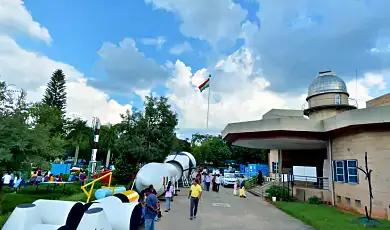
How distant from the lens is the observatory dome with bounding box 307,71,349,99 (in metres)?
22.0

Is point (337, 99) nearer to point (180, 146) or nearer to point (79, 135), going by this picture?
point (180, 146)

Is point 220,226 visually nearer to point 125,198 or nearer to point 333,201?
point 125,198

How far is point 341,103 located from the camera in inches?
856

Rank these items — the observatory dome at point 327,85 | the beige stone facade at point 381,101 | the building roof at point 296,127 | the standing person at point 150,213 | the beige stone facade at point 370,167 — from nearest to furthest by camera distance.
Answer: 1. the standing person at point 150,213
2. the beige stone facade at point 370,167
3. the building roof at point 296,127
4. the beige stone facade at point 381,101
5. the observatory dome at point 327,85

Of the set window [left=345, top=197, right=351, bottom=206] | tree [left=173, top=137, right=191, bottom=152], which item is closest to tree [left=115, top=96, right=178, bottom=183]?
tree [left=173, top=137, right=191, bottom=152]

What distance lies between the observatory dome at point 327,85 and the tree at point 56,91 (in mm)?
50107

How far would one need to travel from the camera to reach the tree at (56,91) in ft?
185

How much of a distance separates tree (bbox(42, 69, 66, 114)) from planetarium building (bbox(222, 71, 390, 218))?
46.7 metres

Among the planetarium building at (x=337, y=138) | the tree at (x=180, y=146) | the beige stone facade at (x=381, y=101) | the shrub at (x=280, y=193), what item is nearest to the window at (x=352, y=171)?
the planetarium building at (x=337, y=138)

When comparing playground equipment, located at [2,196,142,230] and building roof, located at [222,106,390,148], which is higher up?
building roof, located at [222,106,390,148]

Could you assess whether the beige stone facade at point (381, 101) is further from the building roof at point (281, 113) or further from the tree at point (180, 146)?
the tree at point (180, 146)

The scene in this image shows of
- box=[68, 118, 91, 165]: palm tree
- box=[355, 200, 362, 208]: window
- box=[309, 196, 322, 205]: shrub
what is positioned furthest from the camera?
box=[68, 118, 91, 165]: palm tree

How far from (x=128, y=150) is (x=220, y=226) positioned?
51.6 feet

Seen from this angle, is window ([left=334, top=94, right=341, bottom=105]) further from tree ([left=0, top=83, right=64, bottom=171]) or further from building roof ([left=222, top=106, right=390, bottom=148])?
tree ([left=0, top=83, right=64, bottom=171])
